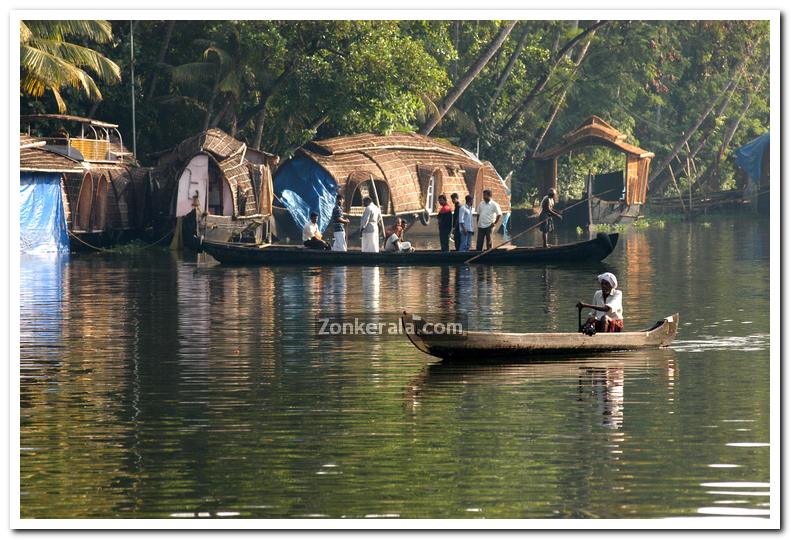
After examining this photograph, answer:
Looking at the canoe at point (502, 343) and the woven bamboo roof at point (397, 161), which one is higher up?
the woven bamboo roof at point (397, 161)

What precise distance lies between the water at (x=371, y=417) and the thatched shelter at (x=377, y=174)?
13.2m

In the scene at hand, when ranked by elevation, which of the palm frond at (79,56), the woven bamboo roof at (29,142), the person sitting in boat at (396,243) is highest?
the palm frond at (79,56)

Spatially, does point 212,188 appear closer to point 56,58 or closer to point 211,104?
point 211,104

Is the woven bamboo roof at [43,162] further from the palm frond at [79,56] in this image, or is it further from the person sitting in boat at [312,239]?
the person sitting in boat at [312,239]

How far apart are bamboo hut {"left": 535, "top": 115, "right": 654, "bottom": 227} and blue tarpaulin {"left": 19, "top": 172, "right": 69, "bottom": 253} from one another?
17433mm

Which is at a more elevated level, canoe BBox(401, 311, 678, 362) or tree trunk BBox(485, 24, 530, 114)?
tree trunk BBox(485, 24, 530, 114)

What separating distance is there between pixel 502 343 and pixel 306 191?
2023 centimetres

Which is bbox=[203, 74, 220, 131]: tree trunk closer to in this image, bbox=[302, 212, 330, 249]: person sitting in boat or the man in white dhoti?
bbox=[302, 212, 330, 249]: person sitting in boat

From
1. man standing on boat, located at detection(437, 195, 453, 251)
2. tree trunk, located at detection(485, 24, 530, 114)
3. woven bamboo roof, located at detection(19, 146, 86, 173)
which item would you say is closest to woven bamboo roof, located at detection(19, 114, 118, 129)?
woven bamboo roof, located at detection(19, 146, 86, 173)

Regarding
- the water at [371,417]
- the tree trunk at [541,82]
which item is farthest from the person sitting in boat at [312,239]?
the tree trunk at [541,82]

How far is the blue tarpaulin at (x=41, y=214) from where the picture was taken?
99.5 feet

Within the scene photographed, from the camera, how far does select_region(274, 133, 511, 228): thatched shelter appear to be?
33.5m

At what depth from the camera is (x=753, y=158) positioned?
50875mm

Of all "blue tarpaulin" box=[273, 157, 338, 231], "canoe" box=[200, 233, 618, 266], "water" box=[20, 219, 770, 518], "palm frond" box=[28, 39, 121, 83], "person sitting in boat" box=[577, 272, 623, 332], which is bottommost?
"water" box=[20, 219, 770, 518]
